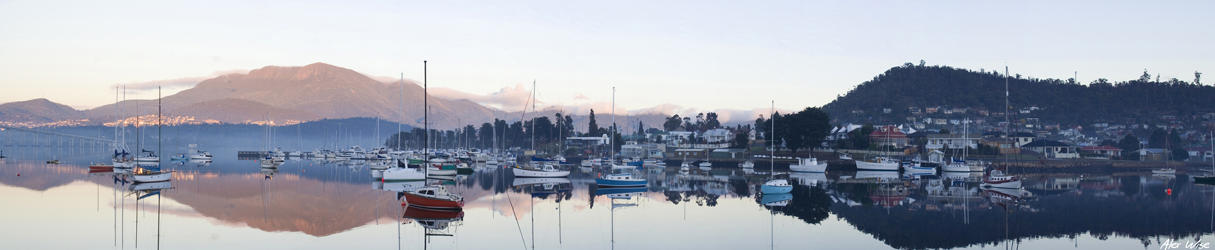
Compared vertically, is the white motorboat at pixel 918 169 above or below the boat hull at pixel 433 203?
below

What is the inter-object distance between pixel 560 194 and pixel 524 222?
17761 millimetres

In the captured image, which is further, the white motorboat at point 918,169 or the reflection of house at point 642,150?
the reflection of house at point 642,150

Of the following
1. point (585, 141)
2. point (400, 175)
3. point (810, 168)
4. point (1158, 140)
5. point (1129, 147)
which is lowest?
point (810, 168)

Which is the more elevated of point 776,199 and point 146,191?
point 146,191

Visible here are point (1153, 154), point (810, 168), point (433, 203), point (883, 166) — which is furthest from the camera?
point (1153, 154)

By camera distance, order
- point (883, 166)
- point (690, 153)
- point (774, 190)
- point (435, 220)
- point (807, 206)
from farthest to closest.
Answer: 1. point (690, 153)
2. point (883, 166)
3. point (774, 190)
4. point (807, 206)
5. point (435, 220)

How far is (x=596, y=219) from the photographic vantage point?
37.6 m

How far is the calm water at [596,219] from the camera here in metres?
29.5

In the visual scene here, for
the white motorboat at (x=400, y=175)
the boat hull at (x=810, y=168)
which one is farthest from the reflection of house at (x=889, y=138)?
the white motorboat at (x=400, y=175)

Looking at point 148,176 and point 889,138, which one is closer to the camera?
point 148,176

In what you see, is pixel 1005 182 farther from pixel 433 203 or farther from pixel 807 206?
pixel 433 203

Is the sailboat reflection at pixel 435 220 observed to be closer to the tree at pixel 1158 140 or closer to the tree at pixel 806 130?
the tree at pixel 806 130

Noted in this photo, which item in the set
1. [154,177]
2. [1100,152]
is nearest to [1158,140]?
[1100,152]

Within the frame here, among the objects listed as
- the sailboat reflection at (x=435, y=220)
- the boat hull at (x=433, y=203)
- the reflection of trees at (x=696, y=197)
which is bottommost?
the reflection of trees at (x=696, y=197)
